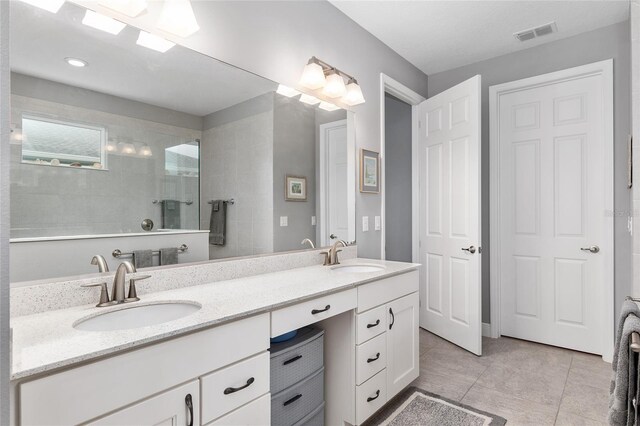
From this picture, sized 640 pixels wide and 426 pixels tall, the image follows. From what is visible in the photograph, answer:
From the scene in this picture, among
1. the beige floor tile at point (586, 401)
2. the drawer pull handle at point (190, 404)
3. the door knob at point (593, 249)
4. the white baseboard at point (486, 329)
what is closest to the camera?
the drawer pull handle at point (190, 404)

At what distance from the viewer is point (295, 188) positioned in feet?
7.13

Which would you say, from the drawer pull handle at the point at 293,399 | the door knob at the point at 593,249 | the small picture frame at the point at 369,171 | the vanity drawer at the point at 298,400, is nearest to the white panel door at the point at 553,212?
the door knob at the point at 593,249

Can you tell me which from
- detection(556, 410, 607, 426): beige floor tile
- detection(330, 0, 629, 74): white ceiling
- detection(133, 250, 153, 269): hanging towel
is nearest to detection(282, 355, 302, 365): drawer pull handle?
detection(133, 250, 153, 269): hanging towel

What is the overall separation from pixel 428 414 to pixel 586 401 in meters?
1.04

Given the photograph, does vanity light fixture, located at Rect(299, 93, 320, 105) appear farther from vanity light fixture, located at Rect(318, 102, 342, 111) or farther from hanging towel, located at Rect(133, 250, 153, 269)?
hanging towel, located at Rect(133, 250, 153, 269)

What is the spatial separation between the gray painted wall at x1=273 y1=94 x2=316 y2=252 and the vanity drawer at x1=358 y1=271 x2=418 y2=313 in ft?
1.84

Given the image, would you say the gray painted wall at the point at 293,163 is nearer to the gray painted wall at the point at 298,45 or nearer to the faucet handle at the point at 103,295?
the gray painted wall at the point at 298,45

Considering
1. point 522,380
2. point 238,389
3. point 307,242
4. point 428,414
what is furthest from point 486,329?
point 238,389

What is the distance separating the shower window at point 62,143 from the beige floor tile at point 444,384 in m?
2.27

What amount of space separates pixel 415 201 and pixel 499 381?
174 centimetres

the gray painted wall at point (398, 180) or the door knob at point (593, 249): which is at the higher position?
the gray painted wall at point (398, 180)

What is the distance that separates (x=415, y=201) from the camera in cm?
357

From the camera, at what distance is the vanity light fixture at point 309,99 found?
2.23 m

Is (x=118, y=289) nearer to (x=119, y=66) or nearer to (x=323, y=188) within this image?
(x=119, y=66)
